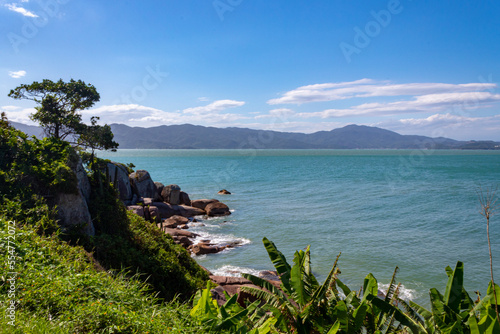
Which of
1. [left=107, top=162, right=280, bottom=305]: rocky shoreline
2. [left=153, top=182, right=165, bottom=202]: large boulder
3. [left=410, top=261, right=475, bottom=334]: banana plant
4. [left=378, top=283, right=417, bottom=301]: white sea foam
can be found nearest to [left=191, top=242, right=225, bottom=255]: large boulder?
[left=107, top=162, right=280, bottom=305]: rocky shoreline

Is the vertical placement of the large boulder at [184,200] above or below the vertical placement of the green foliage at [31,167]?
below

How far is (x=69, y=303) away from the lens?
5.74 metres

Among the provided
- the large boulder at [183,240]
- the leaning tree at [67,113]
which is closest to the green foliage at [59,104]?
the leaning tree at [67,113]

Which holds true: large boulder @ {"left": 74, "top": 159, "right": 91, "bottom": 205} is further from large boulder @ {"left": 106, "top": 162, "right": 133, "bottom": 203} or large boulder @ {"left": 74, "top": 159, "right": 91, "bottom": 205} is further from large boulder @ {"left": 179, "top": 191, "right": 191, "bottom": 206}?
large boulder @ {"left": 179, "top": 191, "right": 191, "bottom": 206}

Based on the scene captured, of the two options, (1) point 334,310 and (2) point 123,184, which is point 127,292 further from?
(2) point 123,184

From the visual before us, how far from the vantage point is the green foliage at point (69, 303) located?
17.0 ft

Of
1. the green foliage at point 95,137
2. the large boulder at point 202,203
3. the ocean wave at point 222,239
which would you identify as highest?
the green foliage at point 95,137

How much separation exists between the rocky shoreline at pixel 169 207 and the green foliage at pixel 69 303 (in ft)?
44.1

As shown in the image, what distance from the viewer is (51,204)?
1170 centimetres

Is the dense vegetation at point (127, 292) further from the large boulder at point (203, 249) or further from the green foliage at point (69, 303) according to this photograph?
the large boulder at point (203, 249)

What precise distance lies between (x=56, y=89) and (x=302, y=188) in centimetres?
4355

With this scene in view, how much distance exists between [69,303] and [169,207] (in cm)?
3201

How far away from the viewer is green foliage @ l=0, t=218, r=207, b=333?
519 centimetres

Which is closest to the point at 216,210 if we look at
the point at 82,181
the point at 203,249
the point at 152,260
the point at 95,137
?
the point at 203,249
